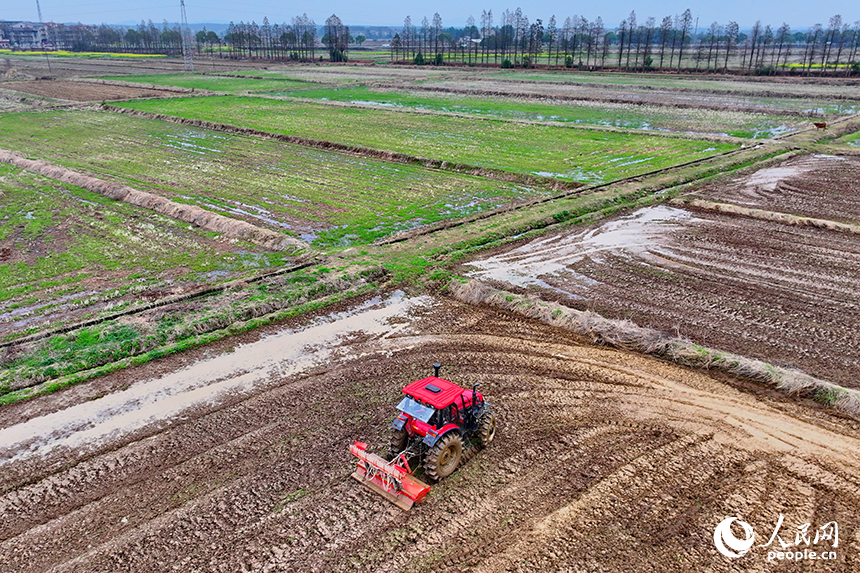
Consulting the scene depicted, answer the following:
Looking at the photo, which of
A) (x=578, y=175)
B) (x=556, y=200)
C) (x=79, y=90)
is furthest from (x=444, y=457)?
(x=79, y=90)

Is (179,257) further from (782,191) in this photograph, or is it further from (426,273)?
(782,191)

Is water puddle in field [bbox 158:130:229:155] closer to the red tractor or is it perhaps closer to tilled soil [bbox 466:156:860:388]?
tilled soil [bbox 466:156:860:388]

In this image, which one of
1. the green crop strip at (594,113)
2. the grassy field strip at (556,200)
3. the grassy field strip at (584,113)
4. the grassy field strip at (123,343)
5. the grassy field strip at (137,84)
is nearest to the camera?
the grassy field strip at (123,343)

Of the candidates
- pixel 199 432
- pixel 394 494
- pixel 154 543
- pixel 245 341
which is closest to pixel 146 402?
pixel 199 432

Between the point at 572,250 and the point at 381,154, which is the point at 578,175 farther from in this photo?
the point at 381,154

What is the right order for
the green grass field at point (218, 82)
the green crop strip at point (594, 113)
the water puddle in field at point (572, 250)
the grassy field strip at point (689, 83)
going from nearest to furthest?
the water puddle in field at point (572, 250)
the green crop strip at point (594, 113)
the grassy field strip at point (689, 83)
the green grass field at point (218, 82)

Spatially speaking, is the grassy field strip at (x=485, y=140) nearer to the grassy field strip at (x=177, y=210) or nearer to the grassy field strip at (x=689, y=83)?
the grassy field strip at (x=177, y=210)

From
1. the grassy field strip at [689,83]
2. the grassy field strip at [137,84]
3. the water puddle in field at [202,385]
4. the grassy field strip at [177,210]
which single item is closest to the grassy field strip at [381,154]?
the grassy field strip at [177,210]
